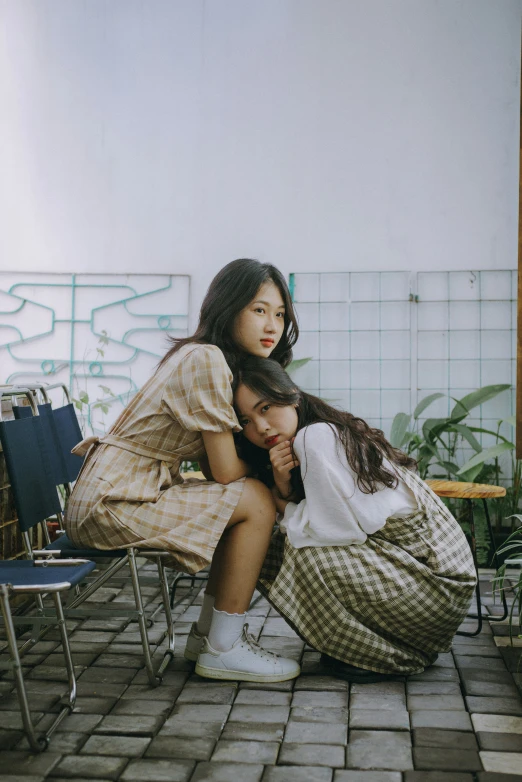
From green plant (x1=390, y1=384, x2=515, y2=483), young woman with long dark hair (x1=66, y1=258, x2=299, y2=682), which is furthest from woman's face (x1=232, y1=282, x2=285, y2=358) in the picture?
green plant (x1=390, y1=384, x2=515, y2=483)

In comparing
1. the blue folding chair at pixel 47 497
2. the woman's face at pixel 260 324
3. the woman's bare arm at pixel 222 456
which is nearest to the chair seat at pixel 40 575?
the blue folding chair at pixel 47 497

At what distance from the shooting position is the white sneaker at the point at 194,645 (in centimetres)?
262

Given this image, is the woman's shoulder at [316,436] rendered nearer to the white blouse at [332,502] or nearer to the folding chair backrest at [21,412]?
the white blouse at [332,502]

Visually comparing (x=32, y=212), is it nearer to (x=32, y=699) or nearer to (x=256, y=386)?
(x=256, y=386)

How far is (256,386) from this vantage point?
250cm

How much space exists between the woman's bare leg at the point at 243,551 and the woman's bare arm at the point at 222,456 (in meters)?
0.06

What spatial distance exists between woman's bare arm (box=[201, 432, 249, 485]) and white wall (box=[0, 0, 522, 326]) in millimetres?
2521

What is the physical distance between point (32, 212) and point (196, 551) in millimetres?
3329

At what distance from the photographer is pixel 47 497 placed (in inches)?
104

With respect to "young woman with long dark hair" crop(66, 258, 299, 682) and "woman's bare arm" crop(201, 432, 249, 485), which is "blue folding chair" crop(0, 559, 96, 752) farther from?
"woman's bare arm" crop(201, 432, 249, 485)

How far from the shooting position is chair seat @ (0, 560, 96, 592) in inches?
78.5

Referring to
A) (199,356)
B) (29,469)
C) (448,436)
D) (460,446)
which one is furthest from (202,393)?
(460,446)

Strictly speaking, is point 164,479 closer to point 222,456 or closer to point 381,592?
point 222,456

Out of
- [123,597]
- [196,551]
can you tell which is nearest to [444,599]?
[196,551]
